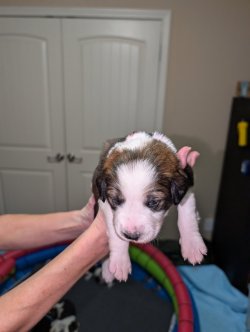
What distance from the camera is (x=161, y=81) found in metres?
2.95

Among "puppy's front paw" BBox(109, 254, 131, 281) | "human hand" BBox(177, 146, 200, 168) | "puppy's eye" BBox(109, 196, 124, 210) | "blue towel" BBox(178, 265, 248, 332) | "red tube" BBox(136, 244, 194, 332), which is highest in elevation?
"human hand" BBox(177, 146, 200, 168)

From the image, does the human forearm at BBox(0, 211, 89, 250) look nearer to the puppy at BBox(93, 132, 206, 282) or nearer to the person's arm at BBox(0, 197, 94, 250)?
the person's arm at BBox(0, 197, 94, 250)

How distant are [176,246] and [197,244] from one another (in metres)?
2.06

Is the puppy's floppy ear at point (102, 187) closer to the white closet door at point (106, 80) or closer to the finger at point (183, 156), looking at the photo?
the finger at point (183, 156)

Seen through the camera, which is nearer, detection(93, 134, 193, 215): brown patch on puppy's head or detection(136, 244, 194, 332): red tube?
detection(93, 134, 193, 215): brown patch on puppy's head

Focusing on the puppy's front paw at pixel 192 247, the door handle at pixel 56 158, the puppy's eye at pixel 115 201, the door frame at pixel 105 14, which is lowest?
the door handle at pixel 56 158

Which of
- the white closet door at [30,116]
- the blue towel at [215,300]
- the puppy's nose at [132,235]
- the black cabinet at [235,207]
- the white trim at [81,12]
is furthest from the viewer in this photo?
the white closet door at [30,116]

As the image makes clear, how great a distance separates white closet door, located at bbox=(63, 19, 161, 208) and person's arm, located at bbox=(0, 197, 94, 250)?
1792 mm

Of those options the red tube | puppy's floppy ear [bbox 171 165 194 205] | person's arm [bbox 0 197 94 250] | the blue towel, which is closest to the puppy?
puppy's floppy ear [bbox 171 165 194 205]

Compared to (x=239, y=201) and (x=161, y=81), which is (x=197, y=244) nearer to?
(x=239, y=201)

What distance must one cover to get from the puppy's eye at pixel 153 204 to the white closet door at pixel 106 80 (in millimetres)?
2254

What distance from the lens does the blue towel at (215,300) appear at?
2055mm

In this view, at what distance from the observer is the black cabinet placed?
2.37 meters

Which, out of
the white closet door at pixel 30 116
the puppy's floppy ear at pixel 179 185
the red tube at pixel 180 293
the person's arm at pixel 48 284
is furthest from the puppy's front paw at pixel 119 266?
the white closet door at pixel 30 116
